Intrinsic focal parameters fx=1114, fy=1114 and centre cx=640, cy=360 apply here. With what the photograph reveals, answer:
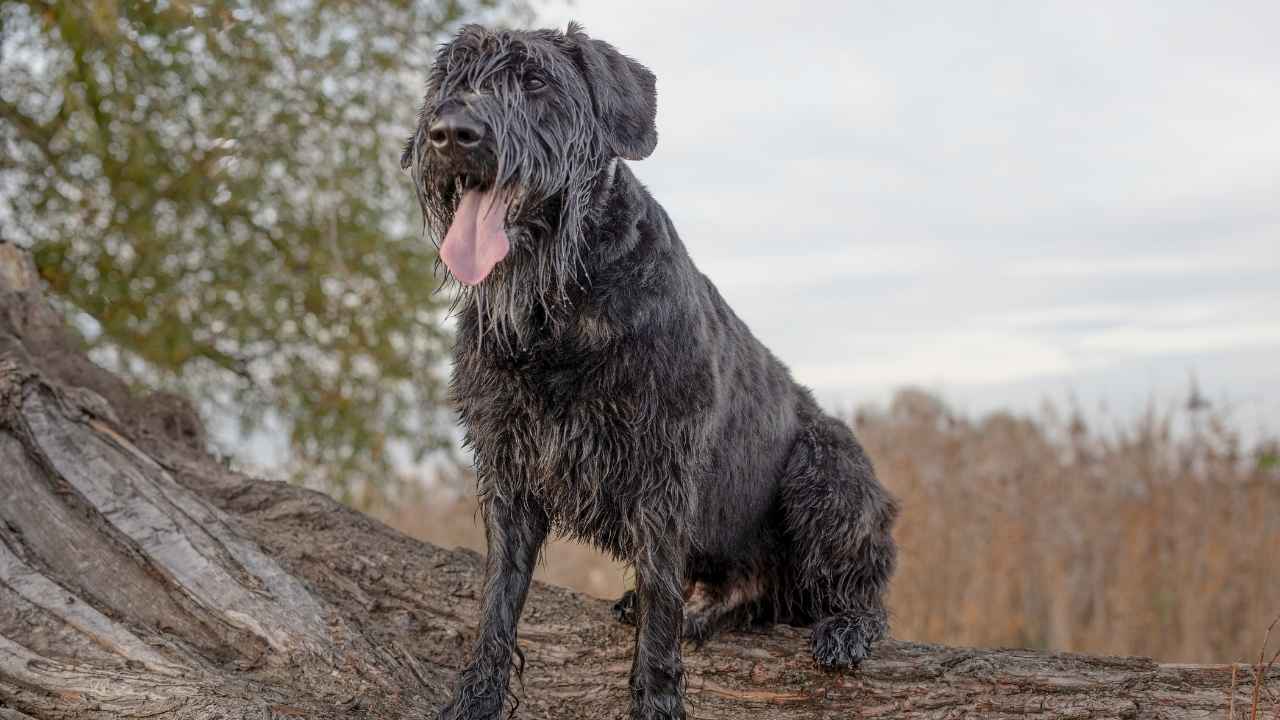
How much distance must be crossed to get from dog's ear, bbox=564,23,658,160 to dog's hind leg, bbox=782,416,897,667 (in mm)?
1611

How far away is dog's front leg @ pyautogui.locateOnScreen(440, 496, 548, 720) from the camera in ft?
12.4

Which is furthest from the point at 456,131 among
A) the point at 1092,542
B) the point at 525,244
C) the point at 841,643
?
the point at 1092,542

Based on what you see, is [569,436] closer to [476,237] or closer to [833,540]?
[476,237]

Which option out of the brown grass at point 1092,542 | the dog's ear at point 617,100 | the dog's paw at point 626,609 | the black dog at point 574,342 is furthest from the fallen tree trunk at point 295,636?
the brown grass at point 1092,542

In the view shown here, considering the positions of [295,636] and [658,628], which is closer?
[658,628]

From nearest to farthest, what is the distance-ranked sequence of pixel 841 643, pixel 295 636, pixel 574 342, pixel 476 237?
pixel 476 237 → pixel 574 342 → pixel 841 643 → pixel 295 636

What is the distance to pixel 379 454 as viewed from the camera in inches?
337

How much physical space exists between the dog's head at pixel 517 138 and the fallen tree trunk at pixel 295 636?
182 cm

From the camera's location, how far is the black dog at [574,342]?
3381 mm

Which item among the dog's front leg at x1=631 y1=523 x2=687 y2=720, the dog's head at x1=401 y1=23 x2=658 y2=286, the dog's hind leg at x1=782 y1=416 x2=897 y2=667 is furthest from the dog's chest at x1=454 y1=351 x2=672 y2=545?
the dog's hind leg at x1=782 y1=416 x2=897 y2=667

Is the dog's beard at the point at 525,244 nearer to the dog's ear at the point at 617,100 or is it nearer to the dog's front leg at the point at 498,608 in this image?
the dog's ear at the point at 617,100

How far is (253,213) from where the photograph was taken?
8383 millimetres

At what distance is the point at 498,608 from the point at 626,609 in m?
0.92

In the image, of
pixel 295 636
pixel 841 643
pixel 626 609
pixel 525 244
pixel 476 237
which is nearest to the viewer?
pixel 476 237
